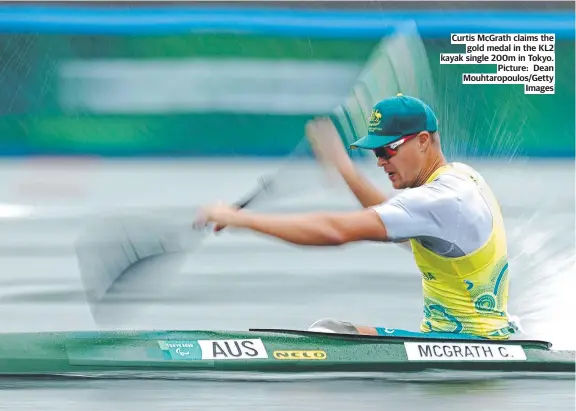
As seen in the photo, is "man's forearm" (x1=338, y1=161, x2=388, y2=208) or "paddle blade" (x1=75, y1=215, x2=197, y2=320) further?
"paddle blade" (x1=75, y1=215, x2=197, y2=320)

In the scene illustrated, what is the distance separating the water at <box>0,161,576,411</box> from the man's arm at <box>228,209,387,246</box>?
0.55 meters

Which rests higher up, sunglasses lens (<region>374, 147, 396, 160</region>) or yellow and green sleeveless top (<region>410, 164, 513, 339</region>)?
sunglasses lens (<region>374, 147, 396, 160</region>)

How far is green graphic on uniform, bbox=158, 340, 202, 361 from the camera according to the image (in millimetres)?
4594

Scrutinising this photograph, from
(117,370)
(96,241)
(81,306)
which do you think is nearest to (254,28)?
(96,241)

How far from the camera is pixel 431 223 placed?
4148mm

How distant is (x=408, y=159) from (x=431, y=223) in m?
0.25

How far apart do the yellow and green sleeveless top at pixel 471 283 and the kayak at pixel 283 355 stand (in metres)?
Result: 0.07

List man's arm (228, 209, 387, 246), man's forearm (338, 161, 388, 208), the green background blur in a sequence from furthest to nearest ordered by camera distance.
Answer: the green background blur
man's forearm (338, 161, 388, 208)
man's arm (228, 209, 387, 246)

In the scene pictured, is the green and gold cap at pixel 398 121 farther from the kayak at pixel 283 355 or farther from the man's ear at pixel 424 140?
the kayak at pixel 283 355

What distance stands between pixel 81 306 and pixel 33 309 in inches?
10.8

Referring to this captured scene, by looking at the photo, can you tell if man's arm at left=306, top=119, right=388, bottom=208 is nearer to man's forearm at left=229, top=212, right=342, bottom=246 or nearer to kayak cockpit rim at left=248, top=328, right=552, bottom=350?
kayak cockpit rim at left=248, top=328, right=552, bottom=350

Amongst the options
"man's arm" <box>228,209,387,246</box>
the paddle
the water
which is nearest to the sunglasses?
"man's arm" <box>228,209,387,246</box>

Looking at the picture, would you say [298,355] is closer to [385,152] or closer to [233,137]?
[385,152]

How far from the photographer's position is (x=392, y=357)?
15.0ft
